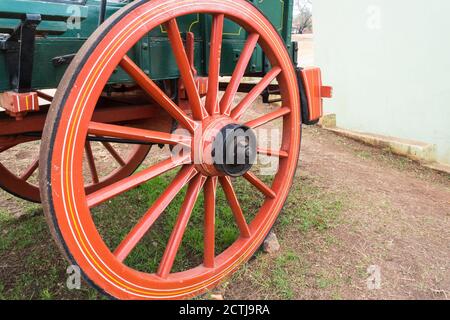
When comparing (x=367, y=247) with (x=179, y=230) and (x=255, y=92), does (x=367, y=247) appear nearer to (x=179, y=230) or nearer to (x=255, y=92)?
(x=255, y=92)

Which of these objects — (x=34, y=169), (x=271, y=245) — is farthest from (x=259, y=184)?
(x=34, y=169)

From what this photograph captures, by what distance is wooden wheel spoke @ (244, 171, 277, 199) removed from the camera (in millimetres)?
2430

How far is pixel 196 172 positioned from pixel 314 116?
93 cm

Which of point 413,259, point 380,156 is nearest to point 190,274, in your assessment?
point 413,259

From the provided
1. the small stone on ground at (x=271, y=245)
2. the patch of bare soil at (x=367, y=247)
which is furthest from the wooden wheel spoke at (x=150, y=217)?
the small stone on ground at (x=271, y=245)

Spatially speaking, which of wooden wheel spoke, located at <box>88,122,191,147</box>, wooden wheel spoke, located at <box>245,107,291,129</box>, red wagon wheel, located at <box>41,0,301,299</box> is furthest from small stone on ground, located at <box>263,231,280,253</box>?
wooden wheel spoke, located at <box>88,122,191,147</box>

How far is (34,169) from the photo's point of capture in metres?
3.16

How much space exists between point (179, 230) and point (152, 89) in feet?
2.14

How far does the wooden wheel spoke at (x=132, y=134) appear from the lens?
68.2 inches

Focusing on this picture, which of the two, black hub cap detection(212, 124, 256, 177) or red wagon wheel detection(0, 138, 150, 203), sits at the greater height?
black hub cap detection(212, 124, 256, 177)

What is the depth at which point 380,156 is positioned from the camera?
16.1 ft

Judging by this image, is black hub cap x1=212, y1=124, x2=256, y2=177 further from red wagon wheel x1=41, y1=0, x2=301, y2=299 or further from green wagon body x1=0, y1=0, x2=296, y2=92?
green wagon body x1=0, y1=0, x2=296, y2=92

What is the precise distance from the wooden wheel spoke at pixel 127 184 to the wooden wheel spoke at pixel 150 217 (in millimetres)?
73

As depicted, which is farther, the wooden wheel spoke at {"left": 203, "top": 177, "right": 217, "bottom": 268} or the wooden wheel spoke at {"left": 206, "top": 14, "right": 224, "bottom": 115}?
the wooden wheel spoke at {"left": 203, "top": 177, "right": 217, "bottom": 268}
